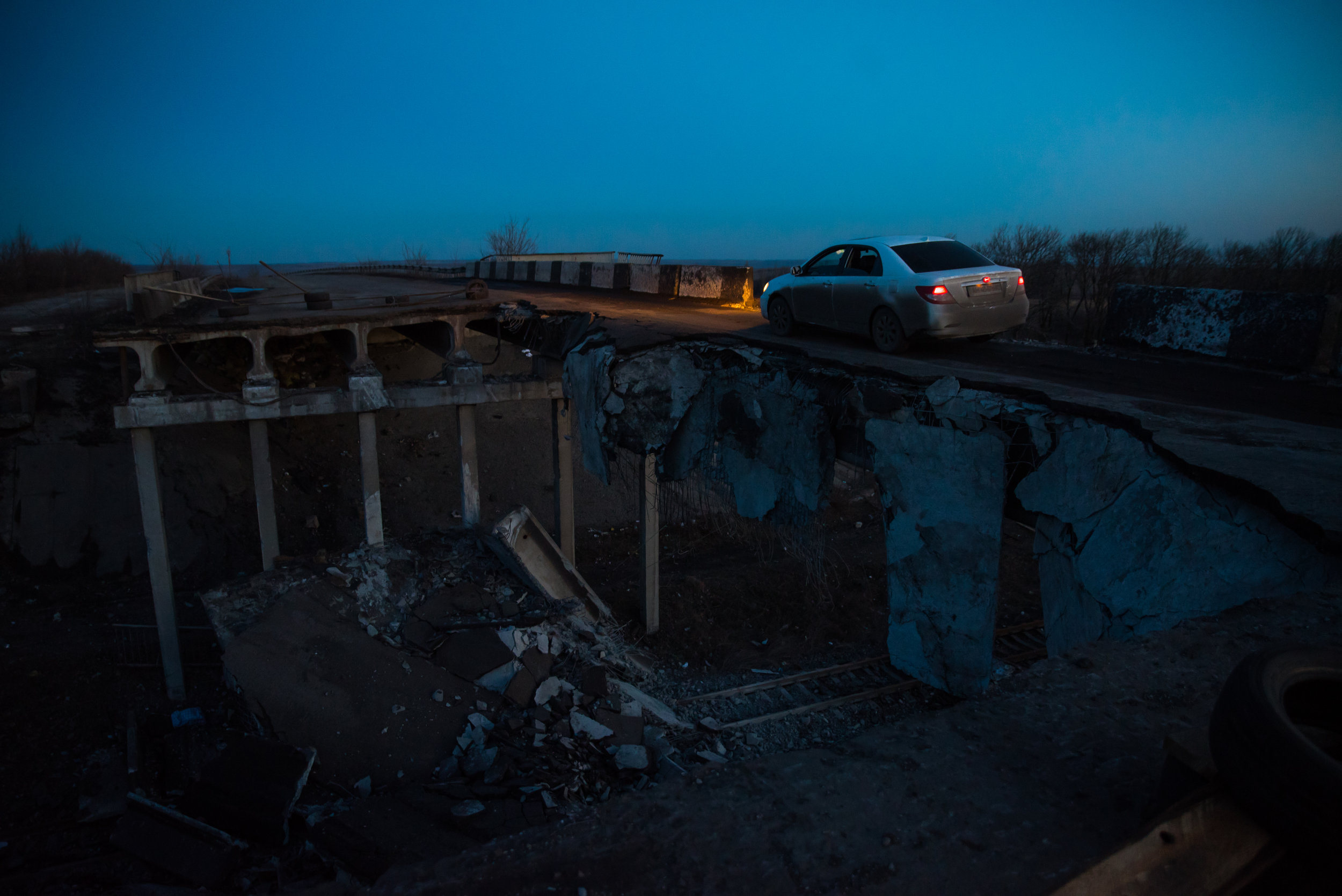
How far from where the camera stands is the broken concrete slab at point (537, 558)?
9844 millimetres

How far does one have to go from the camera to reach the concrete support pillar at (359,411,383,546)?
36.3 feet

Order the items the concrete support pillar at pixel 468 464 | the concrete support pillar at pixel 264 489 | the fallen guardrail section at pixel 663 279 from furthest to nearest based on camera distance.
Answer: the fallen guardrail section at pixel 663 279, the concrete support pillar at pixel 468 464, the concrete support pillar at pixel 264 489

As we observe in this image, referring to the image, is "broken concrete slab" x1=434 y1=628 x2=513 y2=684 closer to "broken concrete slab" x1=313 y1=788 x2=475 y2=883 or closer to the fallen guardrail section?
"broken concrete slab" x1=313 y1=788 x2=475 y2=883

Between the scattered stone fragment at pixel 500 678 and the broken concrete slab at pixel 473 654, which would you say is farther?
the broken concrete slab at pixel 473 654

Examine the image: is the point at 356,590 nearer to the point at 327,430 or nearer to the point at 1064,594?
the point at 1064,594

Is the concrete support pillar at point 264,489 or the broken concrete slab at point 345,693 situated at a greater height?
the concrete support pillar at point 264,489

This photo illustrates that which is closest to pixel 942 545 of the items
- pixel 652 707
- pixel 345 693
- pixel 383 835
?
pixel 652 707

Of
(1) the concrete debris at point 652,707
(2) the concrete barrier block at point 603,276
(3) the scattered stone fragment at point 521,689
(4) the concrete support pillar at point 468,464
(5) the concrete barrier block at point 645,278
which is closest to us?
(3) the scattered stone fragment at point 521,689

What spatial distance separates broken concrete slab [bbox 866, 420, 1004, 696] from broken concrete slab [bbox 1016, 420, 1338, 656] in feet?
1.24

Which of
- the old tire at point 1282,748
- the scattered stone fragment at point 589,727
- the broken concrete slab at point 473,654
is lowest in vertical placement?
the scattered stone fragment at point 589,727

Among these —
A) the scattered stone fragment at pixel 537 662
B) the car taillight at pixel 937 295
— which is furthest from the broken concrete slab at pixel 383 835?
the car taillight at pixel 937 295

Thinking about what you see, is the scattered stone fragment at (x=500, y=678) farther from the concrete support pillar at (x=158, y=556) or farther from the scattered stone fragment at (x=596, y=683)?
the concrete support pillar at (x=158, y=556)

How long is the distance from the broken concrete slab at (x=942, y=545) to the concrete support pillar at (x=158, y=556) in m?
10.0

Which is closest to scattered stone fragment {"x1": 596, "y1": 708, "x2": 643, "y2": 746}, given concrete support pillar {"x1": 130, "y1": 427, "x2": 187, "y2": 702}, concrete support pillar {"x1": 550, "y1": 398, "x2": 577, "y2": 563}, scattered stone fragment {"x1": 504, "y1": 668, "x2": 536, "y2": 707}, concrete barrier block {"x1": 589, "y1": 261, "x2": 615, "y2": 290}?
scattered stone fragment {"x1": 504, "y1": 668, "x2": 536, "y2": 707}
